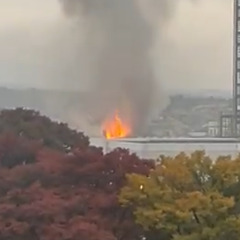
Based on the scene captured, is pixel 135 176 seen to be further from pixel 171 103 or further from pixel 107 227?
pixel 171 103

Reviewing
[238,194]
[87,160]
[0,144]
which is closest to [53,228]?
[87,160]

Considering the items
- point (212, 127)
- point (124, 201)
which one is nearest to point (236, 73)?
point (212, 127)

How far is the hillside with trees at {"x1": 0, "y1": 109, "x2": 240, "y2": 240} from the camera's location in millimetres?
13078

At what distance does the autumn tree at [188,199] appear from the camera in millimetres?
13064

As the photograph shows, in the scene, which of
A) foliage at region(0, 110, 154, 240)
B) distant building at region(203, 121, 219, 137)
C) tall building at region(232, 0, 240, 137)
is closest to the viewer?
foliage at region(0, 110, 154, 240)

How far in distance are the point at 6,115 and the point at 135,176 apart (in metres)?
11.4

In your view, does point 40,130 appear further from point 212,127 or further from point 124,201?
point 212,127

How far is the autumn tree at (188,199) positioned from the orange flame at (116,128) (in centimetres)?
2648

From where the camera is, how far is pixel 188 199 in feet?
→ 42.6

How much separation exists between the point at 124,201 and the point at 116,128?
93.5ft

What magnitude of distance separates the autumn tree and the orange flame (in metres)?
26.5

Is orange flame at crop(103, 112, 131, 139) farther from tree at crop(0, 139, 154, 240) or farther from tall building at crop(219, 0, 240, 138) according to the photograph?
tree at crop(0, 139, 154, 240)

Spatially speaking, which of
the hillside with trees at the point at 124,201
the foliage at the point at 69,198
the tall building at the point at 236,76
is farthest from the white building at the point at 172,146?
the tall building at the point at 236,76

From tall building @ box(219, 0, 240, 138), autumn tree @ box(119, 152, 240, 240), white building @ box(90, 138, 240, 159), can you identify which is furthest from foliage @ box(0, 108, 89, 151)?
tall building @ box(219, 0, 240, 138)
